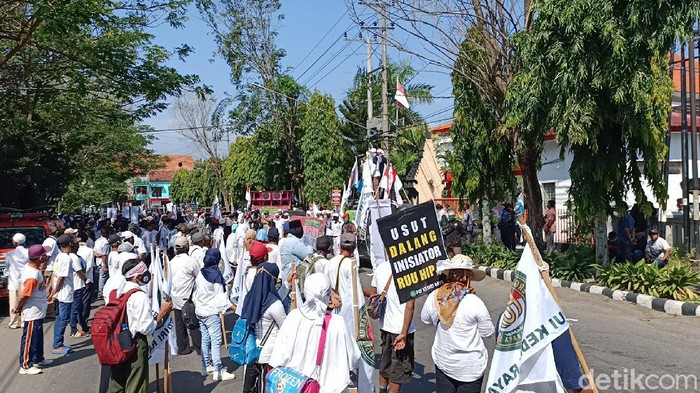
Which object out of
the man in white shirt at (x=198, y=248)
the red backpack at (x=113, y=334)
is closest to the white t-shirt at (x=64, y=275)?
the man in white shirt at (x=198, y=248)

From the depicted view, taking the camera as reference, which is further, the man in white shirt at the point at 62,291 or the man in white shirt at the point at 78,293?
the man in white shirt at the point at 78,293

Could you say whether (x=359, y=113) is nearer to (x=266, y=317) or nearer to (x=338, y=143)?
(x=338, y=143)

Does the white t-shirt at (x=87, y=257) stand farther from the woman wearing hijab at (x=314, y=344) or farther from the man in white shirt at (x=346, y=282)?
the woman wearing hijab at (x=314, y=344)

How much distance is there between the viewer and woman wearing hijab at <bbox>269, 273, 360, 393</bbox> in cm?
486

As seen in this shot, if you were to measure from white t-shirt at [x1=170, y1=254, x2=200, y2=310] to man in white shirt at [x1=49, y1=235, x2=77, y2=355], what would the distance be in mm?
2662

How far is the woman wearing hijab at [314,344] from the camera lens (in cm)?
486

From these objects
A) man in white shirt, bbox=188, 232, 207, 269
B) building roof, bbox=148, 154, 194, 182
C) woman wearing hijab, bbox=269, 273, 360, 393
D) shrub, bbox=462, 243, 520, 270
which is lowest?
shrub, bbox=462, 243, 520, 270

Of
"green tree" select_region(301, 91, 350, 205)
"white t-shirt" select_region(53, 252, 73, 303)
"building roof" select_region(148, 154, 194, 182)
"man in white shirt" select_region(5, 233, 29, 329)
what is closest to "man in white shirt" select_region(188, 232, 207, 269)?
"white t-shirt" select_region(53, 252, 73, 303)

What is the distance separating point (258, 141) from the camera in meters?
43.4

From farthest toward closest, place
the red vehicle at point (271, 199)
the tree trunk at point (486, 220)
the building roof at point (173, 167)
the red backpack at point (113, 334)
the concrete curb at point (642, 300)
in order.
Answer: the building roof at point (173, 167)
the red vehicle at point (271, 199)
the tree trunk at point (486, 220)
the concrete curb at point (642, 300)
the red backpack at point (113, 334)

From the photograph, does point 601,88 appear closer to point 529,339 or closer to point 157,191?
point 529,339

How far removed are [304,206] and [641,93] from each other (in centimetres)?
3105

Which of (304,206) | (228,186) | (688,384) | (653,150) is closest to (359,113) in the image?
(304,206)

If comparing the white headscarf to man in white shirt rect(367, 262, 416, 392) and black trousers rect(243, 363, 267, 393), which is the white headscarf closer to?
man in white shirt rect(367, 262, 416, 392)
